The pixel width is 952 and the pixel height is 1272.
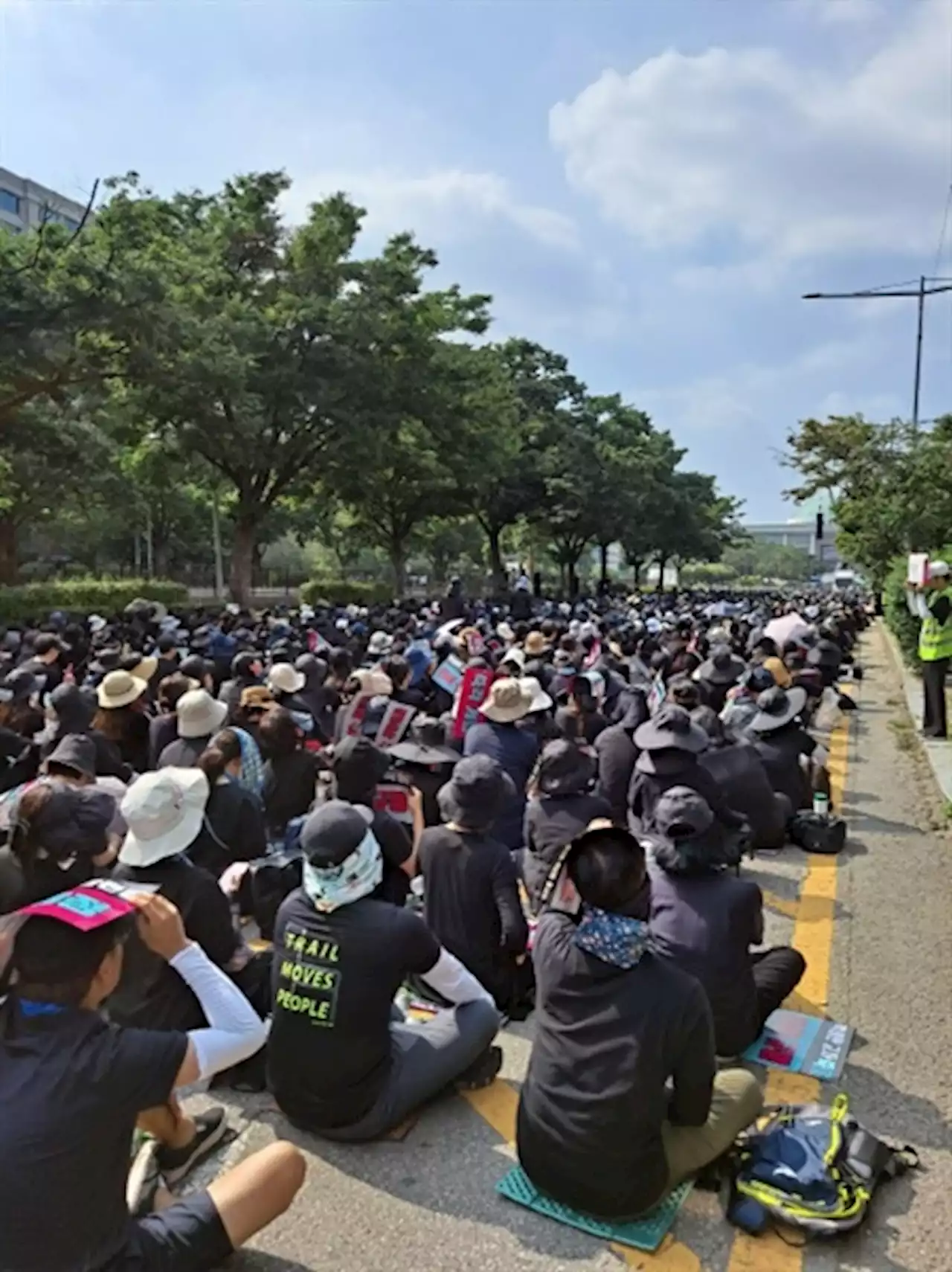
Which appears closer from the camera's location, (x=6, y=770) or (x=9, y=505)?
(x=6, y=770)

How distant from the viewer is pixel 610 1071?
3.06 meters

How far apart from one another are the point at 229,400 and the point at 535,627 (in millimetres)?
9583

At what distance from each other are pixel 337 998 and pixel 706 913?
1.45 m

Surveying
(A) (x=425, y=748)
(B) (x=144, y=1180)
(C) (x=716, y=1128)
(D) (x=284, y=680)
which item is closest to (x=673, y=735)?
(A) (x=425, y=748)

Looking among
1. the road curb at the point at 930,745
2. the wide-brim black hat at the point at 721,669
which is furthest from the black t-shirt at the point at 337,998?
the wide-brim black hat at the point at 721,669

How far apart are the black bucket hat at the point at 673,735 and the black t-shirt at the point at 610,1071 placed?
2802 mm

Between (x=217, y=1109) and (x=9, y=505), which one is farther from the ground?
(x=9, y=505)

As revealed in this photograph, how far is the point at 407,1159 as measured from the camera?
367 cm

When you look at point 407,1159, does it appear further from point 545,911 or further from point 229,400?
point 229,400

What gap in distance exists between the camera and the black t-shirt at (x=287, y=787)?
20.9ft

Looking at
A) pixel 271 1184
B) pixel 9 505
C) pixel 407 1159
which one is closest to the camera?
pixel 271 1184

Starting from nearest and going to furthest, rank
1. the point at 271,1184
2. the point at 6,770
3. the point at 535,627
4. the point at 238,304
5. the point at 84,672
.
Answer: the point at 271,1184
the point at 6,770
the point at 84,672
the point at 535,627
the point at 238,304

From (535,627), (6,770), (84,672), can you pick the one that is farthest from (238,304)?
(6,770)

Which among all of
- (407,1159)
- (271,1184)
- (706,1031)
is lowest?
(407,1159)
